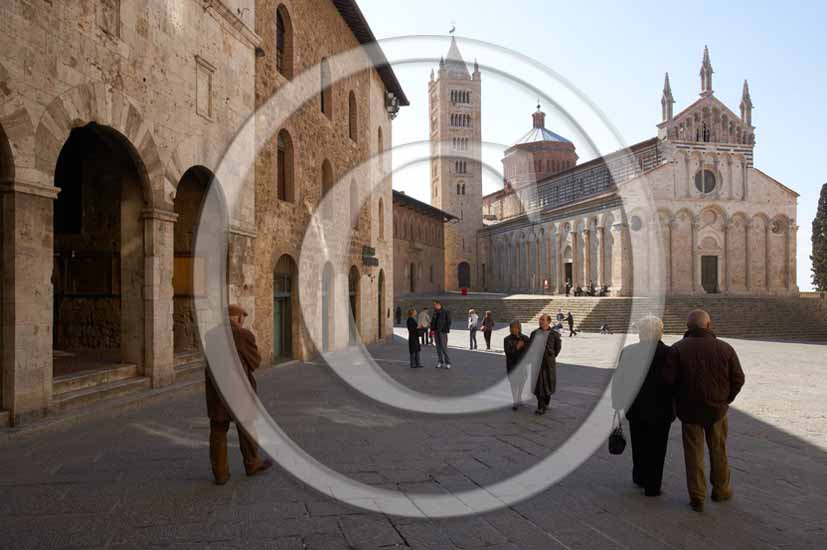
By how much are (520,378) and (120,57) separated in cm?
751

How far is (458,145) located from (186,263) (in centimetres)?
6493

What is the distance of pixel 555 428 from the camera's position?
8180 millimetres

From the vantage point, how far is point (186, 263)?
12.8 meters

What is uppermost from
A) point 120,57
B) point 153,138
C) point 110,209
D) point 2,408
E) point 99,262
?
point 120,57

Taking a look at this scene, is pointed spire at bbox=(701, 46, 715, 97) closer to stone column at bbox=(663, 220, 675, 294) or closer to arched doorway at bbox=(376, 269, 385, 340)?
stone column at bbox=(663, 220, 675, 294)

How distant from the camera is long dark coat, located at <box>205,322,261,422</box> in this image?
5.45 m

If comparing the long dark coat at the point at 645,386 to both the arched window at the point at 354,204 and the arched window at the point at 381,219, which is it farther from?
the arched window at the point at 381,219

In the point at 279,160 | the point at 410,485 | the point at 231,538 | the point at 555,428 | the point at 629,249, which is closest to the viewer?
the point at 231,538

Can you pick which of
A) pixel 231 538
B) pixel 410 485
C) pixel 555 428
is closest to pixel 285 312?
pixel 555 428

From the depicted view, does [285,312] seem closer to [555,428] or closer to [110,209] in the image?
[110,209]

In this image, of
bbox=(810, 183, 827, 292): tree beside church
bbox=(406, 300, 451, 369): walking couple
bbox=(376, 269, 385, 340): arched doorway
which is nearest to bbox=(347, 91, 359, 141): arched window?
bbox=(376, 269, 385, 340): arched doorway

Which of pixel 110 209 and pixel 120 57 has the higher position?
pixel 120 57

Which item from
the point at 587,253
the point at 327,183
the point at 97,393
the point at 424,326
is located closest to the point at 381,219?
the point at 327,183

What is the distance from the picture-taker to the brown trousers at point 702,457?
495 cm
